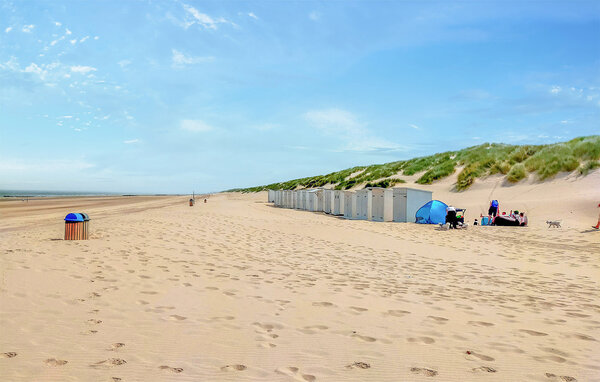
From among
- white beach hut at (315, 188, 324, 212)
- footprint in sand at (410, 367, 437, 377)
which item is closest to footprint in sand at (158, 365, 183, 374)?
footprint in sand at (410, 367, 437, 377)

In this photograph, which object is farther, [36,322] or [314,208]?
[314,208]

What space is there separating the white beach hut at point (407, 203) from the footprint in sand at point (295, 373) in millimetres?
16936

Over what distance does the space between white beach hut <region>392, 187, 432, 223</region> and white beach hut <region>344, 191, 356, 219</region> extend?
3076 millimetres

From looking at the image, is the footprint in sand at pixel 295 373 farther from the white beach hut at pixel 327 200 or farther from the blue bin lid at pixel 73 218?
the white beach hut at pixel 327 200

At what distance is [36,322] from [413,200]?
57.0 feet

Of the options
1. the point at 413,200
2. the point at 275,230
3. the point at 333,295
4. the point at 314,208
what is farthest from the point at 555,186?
the point at 333,295

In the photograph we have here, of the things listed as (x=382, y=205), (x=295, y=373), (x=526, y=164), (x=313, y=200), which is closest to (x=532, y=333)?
(x=295, y=373)

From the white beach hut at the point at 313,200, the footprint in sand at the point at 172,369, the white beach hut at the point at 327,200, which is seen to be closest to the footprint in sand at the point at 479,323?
the footprint in sand at the point at 172,369

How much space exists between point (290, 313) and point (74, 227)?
8.51 meters

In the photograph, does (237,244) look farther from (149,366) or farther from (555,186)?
(555,186)

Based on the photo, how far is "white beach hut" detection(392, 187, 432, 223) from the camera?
1945 cm

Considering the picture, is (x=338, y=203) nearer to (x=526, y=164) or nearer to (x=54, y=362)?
(x=526, y=164)

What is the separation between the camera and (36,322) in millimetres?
4277

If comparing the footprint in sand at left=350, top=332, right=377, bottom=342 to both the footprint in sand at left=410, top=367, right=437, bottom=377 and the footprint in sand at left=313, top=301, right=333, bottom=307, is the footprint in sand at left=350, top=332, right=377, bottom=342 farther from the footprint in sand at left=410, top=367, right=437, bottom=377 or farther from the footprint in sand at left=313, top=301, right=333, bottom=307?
the footprint in sand at left=313, top=301, right=333, bottom=307
